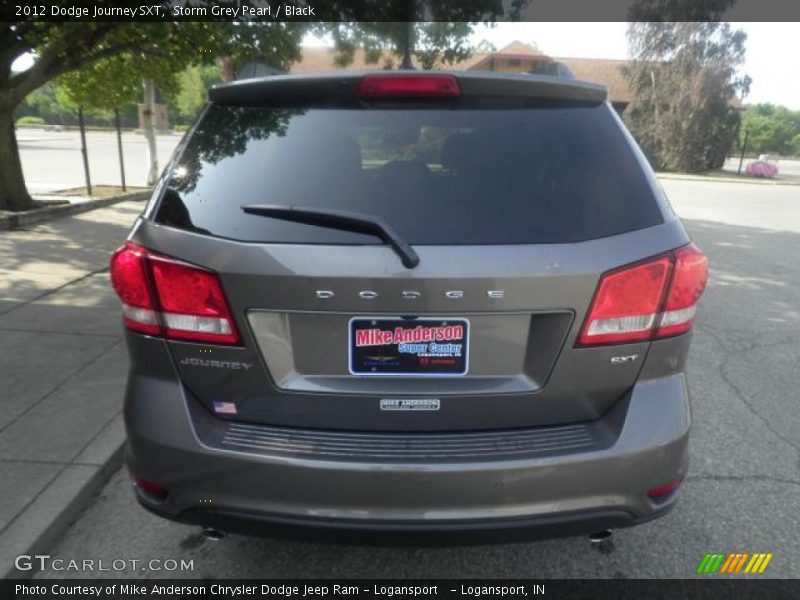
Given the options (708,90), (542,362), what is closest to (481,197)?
(542,362)

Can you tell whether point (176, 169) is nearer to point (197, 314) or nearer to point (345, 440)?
point (197, 314)

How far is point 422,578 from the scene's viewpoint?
2395 mm

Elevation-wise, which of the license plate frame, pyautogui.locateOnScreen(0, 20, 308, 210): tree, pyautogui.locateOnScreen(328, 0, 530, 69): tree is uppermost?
pyautogui.locateOnScreen(328, 0, 530, 69): tree

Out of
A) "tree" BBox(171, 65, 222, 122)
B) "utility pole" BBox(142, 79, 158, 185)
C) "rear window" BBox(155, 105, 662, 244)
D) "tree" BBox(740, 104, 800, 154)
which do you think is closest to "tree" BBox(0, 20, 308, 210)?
"utility pole" BBox(142, 79, 158, 185)

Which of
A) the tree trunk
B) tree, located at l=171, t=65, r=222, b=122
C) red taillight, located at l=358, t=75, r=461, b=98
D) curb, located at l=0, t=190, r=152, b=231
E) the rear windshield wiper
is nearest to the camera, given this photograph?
the rear windshield wiper

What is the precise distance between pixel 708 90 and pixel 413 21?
3157cm

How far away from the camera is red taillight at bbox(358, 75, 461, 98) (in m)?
1.98

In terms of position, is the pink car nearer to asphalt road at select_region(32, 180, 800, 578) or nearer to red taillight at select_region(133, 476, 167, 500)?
asphalt road at select_region(32, 180, 800, 578)

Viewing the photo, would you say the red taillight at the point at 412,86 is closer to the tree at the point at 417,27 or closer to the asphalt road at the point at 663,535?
the asphalt road at the point at 663,535

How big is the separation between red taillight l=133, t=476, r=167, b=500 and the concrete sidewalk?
86 centimetres

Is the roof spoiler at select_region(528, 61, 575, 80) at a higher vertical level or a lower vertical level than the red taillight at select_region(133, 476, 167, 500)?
higher

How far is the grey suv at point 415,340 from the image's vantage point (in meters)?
1.76

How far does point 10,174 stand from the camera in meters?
9.56

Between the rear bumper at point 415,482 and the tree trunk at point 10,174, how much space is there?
31.4 feet
